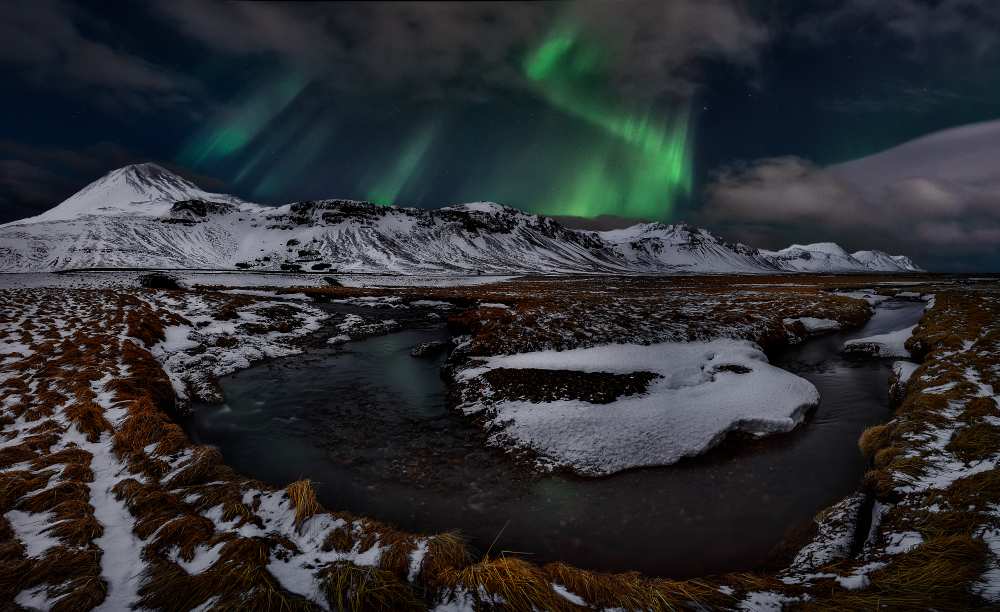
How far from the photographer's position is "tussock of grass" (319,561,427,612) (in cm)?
407

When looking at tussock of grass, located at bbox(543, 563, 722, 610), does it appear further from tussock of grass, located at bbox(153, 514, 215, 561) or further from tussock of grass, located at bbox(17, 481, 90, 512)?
tussock of grass, located at bbox(17, 481, 90, 512)

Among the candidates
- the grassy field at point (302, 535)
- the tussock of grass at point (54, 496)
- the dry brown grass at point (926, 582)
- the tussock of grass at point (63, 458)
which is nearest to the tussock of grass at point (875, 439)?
the grassy field at point (302, 535)

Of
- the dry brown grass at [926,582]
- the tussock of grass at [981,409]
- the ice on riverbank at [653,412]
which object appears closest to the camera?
the dry brown grass at [926,582]

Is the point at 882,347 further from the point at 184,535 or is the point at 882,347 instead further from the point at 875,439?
the point at 184,535

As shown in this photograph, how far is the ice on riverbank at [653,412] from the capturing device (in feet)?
30.7

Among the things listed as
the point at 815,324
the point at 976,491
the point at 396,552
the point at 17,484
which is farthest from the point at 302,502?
the point at 815,324

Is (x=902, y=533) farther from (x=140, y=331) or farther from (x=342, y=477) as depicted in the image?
(x=140, y=331)

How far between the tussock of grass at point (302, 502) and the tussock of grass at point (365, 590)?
1364 mm

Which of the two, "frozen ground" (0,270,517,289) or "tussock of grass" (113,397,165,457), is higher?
"frozen ground" (0,270,517,289)

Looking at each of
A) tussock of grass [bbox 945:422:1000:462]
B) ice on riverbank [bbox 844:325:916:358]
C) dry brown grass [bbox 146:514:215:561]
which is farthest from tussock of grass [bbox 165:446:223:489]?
ice on riverbank [bbox 844:325:916:358]

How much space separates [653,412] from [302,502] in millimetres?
8992

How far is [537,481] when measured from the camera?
332 inches

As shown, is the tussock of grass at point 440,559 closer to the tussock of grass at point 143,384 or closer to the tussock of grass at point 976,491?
the tussock of grass at point 976,491

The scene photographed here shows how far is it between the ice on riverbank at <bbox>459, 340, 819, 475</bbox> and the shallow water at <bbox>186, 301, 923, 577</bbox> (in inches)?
17.0
